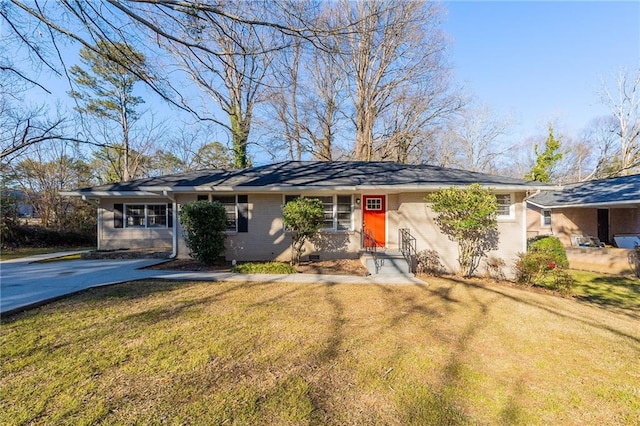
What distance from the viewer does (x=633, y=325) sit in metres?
4.86

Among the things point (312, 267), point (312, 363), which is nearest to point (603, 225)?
point (312, 267)

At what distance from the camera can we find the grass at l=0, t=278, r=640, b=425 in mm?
2357

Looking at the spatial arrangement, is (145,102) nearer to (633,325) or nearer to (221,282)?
(221,282)

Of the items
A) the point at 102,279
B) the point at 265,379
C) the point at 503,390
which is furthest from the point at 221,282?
the point at 503,390

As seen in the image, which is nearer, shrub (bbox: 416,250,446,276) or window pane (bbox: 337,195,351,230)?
shrub (bbox: 416,250,446,276)

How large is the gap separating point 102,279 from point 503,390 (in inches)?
326

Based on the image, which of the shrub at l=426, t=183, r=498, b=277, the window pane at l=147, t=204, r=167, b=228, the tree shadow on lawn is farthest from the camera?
the window pane at l=147, t=204, r=167, b=228

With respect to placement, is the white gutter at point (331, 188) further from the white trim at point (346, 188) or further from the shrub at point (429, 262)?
the shrub at point (429, 262)

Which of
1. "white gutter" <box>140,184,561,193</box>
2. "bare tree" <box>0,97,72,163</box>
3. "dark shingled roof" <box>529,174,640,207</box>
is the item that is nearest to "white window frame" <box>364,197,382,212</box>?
"white gutter" <box>140,184,561,193</box>

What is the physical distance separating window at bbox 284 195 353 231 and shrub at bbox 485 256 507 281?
4585mm

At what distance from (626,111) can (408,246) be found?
28.2 m

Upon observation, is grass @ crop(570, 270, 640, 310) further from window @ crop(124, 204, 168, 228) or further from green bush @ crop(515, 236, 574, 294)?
window @ crop(124, 204, 168, 228)

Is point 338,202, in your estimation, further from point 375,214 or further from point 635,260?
point 635,260

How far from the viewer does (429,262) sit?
8820 millimetres
